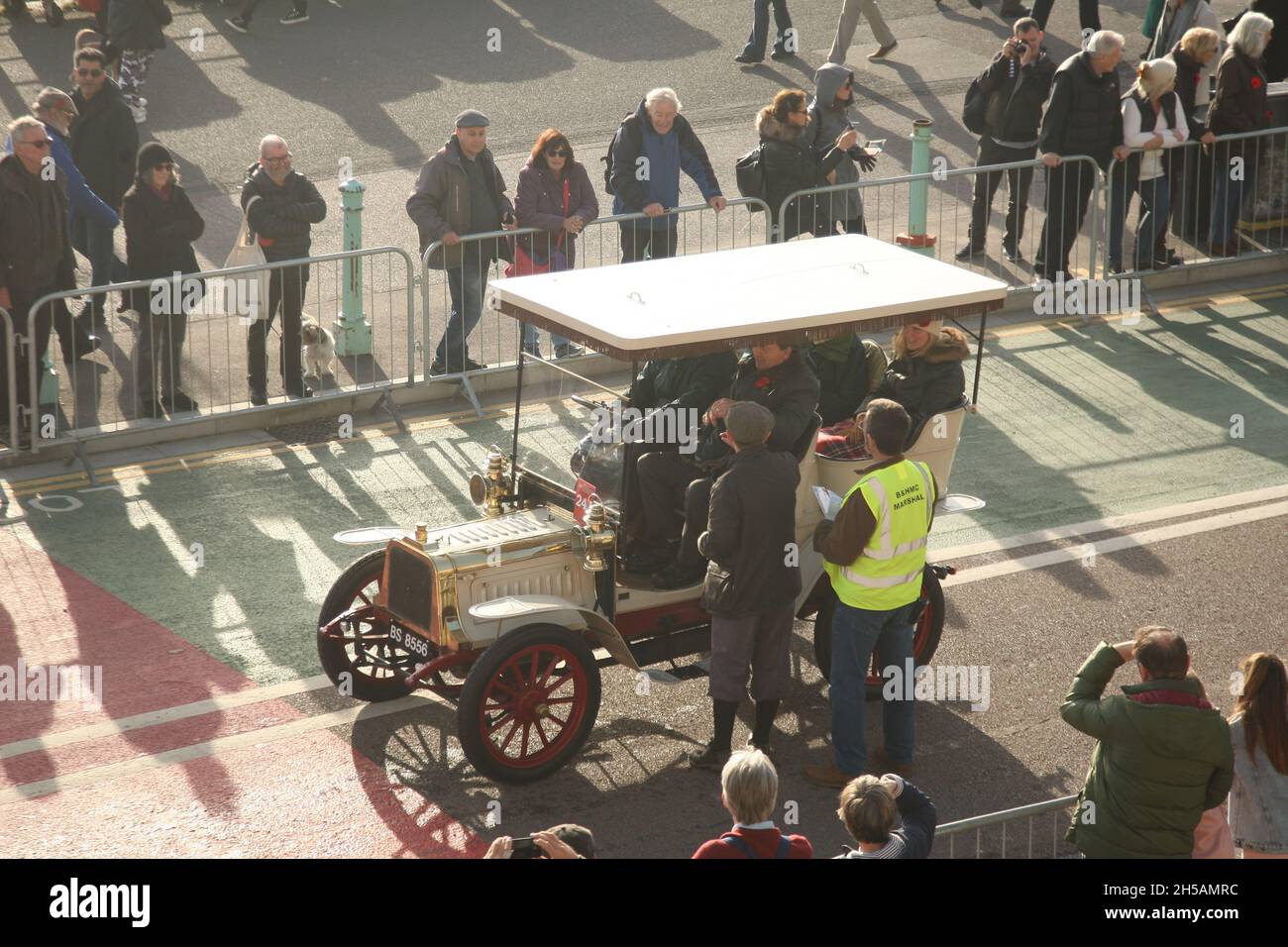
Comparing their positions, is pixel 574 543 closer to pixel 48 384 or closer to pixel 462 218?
pixel 48 384

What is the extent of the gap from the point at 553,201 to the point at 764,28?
376 inches

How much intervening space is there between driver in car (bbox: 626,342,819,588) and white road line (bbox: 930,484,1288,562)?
8.59 ft

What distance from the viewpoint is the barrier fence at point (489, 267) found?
12.4 m

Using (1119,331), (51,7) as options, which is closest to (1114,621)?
(1119,331)

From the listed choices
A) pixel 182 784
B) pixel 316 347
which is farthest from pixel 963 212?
pixel 182 784

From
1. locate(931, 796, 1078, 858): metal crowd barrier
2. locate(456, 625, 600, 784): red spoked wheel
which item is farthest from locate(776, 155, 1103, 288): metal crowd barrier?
locate(931, 796, 1078, 858): metal crowd barrier

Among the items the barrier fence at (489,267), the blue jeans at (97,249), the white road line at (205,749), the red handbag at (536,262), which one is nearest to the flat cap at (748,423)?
the barrier fence at (489,267)

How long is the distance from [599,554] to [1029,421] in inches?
223

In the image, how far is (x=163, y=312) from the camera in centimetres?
1241

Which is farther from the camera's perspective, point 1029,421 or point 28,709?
point 1029,421

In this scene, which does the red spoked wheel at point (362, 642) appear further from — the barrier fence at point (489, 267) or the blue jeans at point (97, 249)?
the blue jeans at point (97, 249)

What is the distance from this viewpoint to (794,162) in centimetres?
1450

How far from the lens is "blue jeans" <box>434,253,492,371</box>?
13.5 m

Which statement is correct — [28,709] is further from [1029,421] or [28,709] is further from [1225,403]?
[1225,403]
